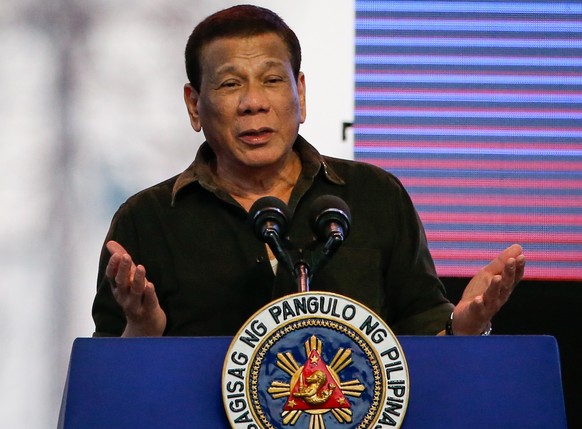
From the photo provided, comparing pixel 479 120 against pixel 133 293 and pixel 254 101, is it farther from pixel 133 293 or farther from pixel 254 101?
pixel 133 293

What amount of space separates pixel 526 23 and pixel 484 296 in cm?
160

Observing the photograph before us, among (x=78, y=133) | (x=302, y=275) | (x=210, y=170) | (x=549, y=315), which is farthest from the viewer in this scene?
(x=78, y=133)

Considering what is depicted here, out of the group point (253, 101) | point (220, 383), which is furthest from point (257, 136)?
point (220, 383)

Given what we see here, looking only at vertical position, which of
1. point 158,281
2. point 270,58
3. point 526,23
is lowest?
point 158,281

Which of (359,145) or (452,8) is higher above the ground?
(452,8)

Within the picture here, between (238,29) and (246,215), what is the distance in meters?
0.37

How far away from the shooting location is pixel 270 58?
2336mm

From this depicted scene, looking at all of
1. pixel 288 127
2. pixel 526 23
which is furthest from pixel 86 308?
pixel 526 23

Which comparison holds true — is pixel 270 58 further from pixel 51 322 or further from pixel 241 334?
pixel 51 322

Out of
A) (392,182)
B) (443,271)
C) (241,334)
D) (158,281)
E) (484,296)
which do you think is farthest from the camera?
(443,271)

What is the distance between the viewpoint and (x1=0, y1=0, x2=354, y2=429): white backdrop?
3242mm

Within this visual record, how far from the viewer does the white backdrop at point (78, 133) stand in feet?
10.6

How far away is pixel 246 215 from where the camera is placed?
2330mm

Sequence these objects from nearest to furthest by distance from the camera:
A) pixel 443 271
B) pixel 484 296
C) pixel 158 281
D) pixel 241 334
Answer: pixel 241 334 < pixel 484 296 < pixel 158 281 < pixel 443 271
